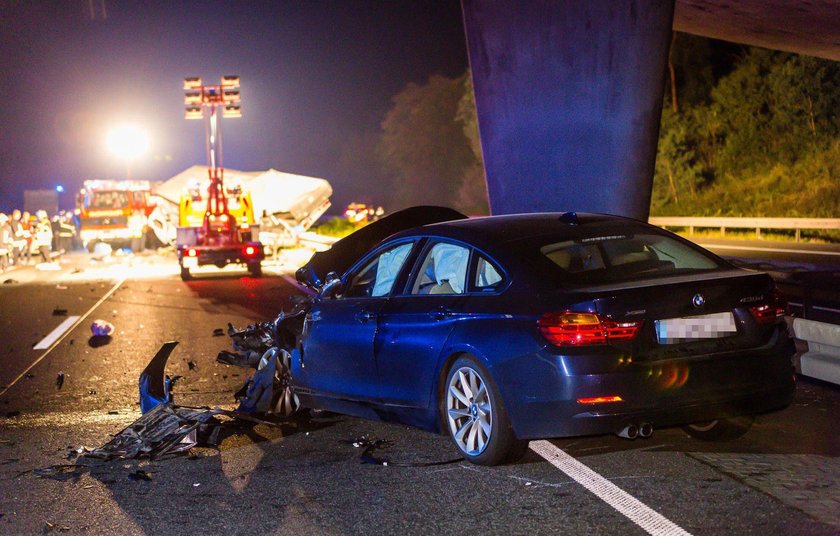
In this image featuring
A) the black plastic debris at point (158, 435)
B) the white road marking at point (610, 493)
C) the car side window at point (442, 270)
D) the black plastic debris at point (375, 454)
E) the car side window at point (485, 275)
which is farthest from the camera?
the black plastic debris at point (158, 435)

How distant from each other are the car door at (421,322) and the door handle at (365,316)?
13cm

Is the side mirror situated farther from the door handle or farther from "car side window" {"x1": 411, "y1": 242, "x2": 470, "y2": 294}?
"car side window" {"x1": 411, "y1": 242, "x2": 470, "y2": 294}

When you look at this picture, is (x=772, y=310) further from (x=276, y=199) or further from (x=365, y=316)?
(x=276, y=199)

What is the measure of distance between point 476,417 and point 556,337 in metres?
0.82

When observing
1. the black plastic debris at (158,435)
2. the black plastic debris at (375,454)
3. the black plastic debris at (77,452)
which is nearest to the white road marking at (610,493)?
the black plastic debris at (375,454)

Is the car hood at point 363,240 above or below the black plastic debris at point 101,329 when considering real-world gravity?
above

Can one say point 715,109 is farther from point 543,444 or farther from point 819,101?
point 543,444

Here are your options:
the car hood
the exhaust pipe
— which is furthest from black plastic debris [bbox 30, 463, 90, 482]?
the car hood

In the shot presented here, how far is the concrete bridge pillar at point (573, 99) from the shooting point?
543 inches

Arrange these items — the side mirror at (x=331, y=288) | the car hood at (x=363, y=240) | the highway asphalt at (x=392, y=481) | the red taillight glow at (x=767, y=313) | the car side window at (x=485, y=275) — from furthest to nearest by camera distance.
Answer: the car hood at (x=363, y=240) < the side mirror at (x=331, y=288) < the car side window at (x=485, y=275) < the red taillight glow at (x=767, y=313) < the highway asphalt at (x=392, y=481)

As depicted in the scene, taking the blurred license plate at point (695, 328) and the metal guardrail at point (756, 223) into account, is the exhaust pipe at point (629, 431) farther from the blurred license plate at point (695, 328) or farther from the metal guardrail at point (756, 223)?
the metal guardrail at point (756, 223)

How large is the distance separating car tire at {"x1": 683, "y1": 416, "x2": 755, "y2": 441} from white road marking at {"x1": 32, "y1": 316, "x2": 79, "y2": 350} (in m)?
8.85

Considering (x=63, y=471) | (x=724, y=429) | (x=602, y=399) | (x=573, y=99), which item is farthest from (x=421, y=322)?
(x=573, y=99)

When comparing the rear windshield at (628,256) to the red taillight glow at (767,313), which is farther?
the rear windshield at (628,256)
